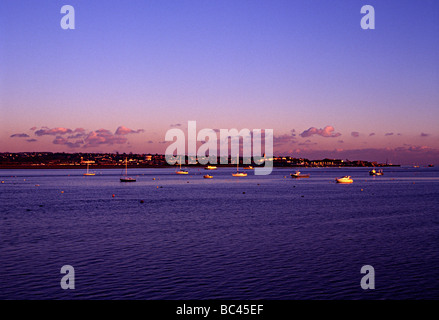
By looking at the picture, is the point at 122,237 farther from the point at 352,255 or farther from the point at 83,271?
the point at 352,255

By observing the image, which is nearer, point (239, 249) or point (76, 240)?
point (239, 249)

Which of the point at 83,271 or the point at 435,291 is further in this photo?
the point at 83,271

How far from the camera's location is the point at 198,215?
A: 68125 mm
